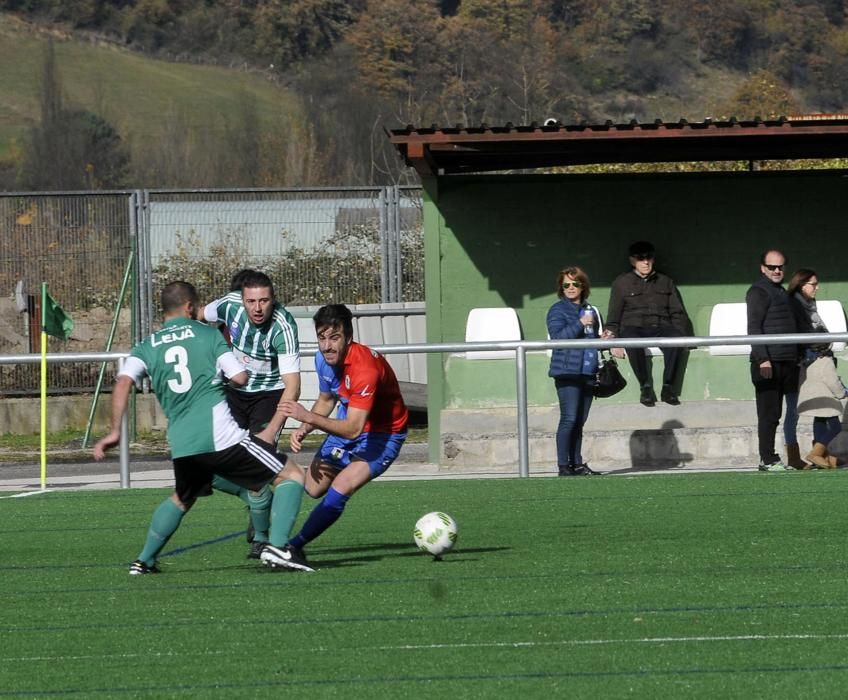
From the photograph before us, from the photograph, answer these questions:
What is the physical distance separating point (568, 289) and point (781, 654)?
7.66 meters

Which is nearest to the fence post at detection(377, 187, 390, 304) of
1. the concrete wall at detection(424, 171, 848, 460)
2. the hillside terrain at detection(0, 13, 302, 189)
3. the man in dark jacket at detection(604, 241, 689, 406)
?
the concrete wall at detection(424, 171, 848, 460)

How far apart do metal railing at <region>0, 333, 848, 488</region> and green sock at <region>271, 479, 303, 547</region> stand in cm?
A: 442

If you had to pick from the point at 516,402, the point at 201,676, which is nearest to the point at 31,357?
the point at 516,402

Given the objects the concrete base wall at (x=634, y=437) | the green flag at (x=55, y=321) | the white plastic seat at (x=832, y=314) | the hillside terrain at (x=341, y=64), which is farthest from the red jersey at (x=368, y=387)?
the hillside terrain at (x=341, y=64)

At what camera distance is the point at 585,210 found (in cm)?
1606

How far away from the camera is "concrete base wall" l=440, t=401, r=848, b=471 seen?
14.2 metres

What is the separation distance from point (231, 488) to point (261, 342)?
1305 millimetres

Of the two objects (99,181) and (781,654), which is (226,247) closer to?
(781,654)

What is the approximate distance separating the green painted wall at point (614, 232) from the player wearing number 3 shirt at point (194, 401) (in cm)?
814

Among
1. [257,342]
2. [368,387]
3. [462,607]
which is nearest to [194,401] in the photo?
[368,387]

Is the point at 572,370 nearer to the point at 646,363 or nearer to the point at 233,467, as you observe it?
the point at 646,363

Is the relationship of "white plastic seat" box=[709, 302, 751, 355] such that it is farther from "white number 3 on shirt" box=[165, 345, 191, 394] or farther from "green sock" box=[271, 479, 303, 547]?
"white number 3 on shirt" box=[165, 345, 191, 394]

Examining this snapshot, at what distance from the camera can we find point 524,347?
1313 cm

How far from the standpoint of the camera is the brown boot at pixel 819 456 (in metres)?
13.4
